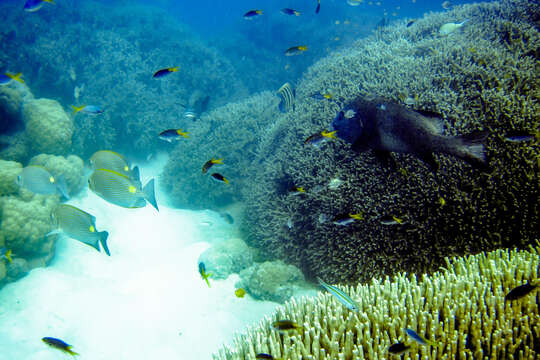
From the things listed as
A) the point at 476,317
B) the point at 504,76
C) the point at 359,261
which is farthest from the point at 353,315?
the point at 504,76

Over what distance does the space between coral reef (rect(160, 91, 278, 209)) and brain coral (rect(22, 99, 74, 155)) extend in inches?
122

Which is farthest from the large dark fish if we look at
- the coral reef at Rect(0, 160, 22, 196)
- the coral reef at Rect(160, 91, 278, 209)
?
the coral reef at Rect(0, 160, 22, 196)

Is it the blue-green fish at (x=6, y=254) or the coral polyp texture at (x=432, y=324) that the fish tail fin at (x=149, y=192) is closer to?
the coral polyp texture at (x=432, y=324)

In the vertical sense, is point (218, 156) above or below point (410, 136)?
below

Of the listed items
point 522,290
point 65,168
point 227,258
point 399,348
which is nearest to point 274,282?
point 227,258

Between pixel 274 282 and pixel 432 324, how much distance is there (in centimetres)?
273

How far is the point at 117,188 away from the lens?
10.5ft

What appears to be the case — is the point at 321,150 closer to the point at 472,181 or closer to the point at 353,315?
the point at 472,181

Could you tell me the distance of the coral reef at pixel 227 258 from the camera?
5.11m

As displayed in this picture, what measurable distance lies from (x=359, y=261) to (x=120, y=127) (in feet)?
31.9

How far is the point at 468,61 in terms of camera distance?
4734 mm

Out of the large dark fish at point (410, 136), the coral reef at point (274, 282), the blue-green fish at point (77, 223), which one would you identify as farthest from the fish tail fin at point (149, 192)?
the large dark fish at point (410, 136)

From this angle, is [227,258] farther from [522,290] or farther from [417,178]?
[522,290]

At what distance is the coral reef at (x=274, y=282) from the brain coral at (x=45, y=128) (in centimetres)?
727
